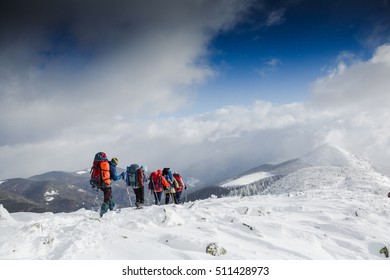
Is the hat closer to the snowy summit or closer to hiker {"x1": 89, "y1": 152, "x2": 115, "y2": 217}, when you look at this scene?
hiker {"x1": 89, "y1": 152, "x2": 115, "y2": 217}

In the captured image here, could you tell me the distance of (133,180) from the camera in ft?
55.5

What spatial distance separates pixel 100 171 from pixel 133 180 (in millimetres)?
4642

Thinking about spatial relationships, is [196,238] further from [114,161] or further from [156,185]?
[156,185]

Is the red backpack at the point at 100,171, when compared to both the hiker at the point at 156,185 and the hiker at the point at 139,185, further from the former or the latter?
the hiker at the point at 156,185

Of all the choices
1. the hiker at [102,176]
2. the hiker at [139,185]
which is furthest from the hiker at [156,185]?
the hiker at [102,176]

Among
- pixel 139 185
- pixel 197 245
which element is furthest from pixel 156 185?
pixel 197 245

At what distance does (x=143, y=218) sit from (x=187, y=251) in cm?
366

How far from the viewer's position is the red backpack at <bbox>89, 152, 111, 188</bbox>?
12.4 m

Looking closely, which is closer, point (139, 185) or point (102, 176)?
point (102, 176)

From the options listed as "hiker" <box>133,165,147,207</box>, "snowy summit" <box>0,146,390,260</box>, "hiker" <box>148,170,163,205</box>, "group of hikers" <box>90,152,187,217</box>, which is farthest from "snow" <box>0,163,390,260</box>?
"hiker" <box>148,170,163,205</box>

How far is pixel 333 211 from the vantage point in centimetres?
1318

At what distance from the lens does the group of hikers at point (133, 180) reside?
12.5 meters
